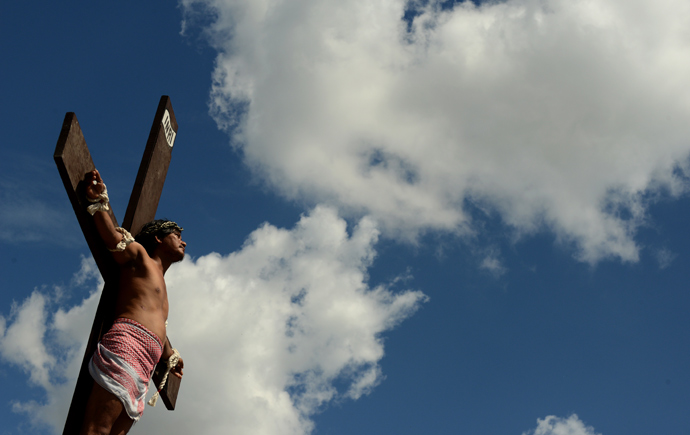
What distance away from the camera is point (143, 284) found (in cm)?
478

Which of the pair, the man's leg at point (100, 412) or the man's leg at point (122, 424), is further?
the man's leg at point (122, 424)

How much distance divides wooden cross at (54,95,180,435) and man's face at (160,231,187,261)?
0.84 ft

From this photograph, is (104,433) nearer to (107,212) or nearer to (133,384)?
(133,384)

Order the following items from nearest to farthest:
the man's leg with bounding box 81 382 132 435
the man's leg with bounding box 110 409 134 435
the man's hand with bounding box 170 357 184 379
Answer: the man's leg with bounding box 81 382 132 435, the man's leg with bounding box 110 409 134 435, the man's hand with bounding box 170 357 184 379

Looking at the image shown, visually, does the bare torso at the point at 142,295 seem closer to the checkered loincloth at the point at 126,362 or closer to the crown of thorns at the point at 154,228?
the checkered loincloth at the point at 126,362

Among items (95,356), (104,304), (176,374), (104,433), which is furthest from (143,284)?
(176,374)

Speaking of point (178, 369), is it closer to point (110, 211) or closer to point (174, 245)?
point (174, 245)

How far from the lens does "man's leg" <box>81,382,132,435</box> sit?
13.9 ft

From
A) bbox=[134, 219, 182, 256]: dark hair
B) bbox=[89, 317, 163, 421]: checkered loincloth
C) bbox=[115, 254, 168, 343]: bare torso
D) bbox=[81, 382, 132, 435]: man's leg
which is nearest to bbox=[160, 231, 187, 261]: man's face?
bbox=[134, 219, 182, 256]: dark hair

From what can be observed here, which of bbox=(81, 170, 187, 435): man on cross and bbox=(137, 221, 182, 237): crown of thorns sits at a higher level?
bbox=(137, 221, 182, 237): crown of thorns

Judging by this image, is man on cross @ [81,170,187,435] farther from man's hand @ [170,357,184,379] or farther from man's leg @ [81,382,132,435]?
man's hand @ [170,357,184,379]

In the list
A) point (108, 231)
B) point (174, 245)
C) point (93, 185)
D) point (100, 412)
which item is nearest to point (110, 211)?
point (108, 231)

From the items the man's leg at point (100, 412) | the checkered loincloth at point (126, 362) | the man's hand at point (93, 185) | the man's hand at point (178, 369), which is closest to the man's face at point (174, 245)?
the checkered loincloth at point (126, 362)

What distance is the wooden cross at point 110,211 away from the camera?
407 cm
